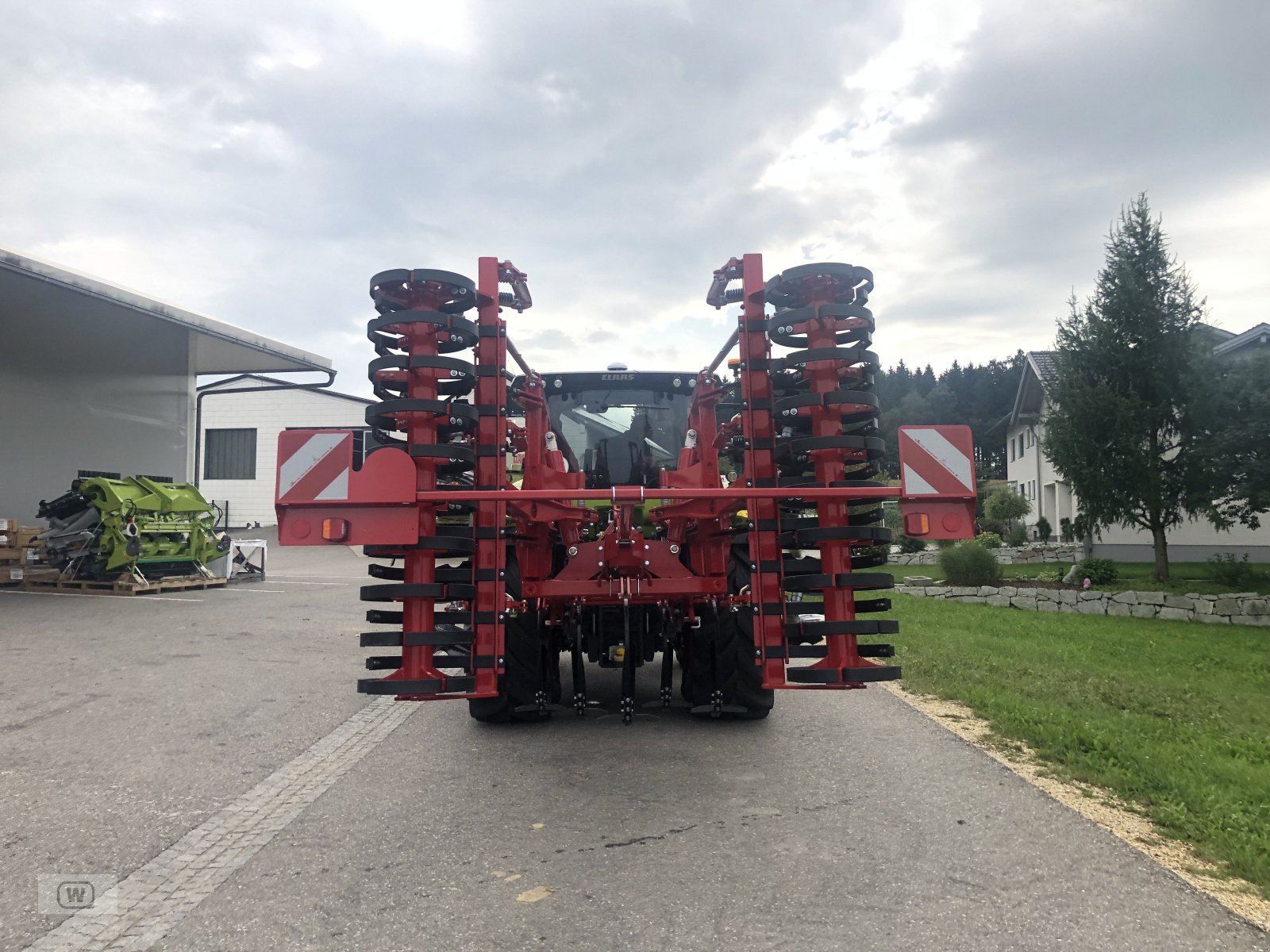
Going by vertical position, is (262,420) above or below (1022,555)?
above

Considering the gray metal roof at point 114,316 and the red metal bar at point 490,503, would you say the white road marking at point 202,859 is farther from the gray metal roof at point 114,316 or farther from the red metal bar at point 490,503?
the gray metal roof at point 114,316

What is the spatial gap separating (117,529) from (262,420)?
21.7 m

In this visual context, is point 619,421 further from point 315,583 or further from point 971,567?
point 315,583

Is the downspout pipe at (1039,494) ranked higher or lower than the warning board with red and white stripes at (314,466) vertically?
higher

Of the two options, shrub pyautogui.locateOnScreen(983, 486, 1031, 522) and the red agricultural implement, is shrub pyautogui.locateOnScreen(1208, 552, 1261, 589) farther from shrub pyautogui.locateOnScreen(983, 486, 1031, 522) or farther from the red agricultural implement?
shrub pyautogui.locateOnScreen(983, 486, 1031, 522)

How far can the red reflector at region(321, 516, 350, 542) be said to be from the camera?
367 centimetres

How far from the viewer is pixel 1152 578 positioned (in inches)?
569

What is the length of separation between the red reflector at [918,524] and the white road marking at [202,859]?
3.21 metres

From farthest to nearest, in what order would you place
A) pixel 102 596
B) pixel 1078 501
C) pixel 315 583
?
pixel 315 583, pixel 1078 501, pixel 102 596

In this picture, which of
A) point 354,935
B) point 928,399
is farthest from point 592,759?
point 928,399

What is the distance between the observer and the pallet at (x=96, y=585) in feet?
45.0

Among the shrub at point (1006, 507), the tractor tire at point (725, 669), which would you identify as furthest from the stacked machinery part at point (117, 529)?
the shrub at point (1006, 507)

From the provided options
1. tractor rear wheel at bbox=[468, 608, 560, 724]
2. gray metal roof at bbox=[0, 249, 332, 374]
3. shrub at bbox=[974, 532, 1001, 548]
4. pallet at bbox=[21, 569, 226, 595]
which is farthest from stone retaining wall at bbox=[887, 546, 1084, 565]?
tractor rear wheel at bbox=[468, 608, 560, 724]

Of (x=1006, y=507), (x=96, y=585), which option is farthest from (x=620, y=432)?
(x=1006, y=507)
